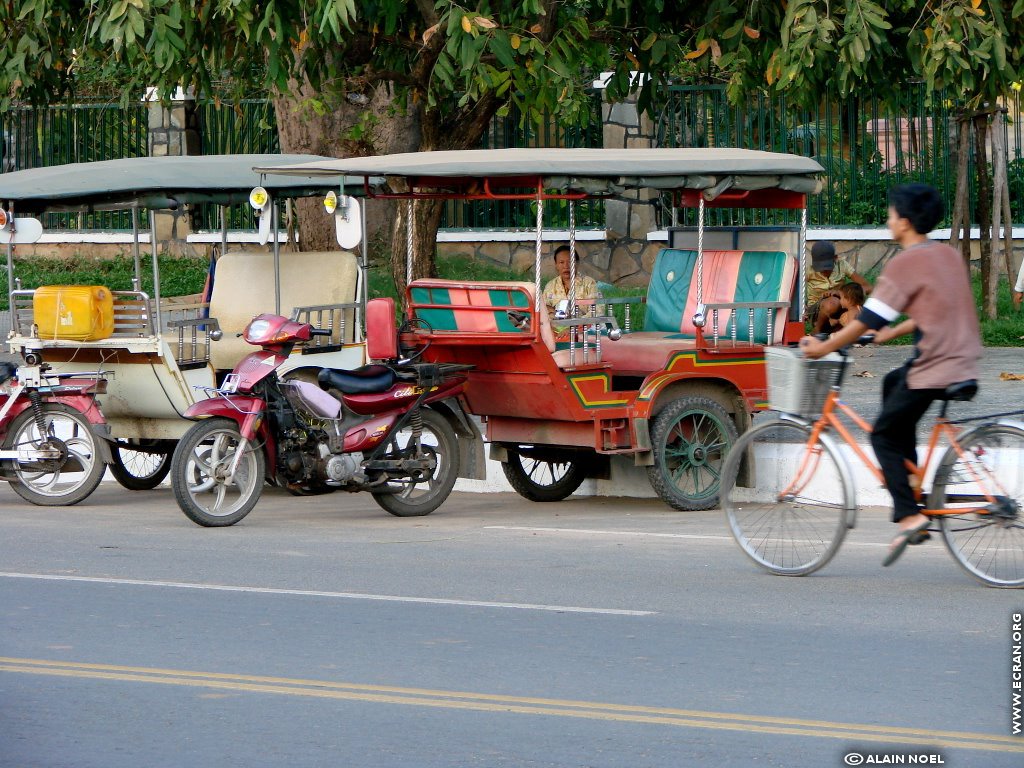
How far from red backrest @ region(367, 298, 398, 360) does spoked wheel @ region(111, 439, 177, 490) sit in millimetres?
2135

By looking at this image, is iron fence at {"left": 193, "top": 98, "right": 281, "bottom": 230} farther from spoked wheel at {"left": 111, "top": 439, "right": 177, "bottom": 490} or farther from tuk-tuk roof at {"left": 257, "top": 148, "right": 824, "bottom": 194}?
tuk-tuk roof at {"left": 257, "top": 148, "right": 824, "bottom": 194}

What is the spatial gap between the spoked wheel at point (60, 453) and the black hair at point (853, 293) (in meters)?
7.46

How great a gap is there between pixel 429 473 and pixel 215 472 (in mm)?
1423

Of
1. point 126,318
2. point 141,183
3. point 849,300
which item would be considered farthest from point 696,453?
point 849,300

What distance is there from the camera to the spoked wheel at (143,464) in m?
11.8

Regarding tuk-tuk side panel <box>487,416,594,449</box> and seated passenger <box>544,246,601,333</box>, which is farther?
seated passenger <box>544,246,601,333</box>

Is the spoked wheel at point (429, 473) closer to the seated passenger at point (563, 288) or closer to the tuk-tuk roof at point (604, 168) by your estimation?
the seated passenger at point (563, 288)

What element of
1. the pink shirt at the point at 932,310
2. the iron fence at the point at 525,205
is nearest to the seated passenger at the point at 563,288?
the pink shirt at the point at 932,310

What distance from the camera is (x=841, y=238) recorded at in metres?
19.4

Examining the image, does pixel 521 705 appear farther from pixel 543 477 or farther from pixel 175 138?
pixel 175 138

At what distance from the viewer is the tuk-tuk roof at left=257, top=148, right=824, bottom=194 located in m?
9.92

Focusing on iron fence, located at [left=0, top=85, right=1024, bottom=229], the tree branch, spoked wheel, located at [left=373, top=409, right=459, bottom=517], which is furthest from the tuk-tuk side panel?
iron fence, located at [left=0, top=85, right=1024, bottom=229]

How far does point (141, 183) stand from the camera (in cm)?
1096

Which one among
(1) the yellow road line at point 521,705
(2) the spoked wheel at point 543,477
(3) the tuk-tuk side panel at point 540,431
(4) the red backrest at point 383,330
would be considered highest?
(4) the red backrest at point 383,330
